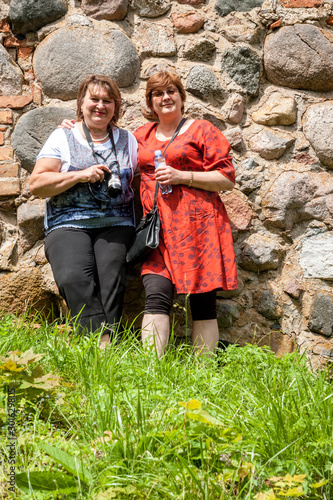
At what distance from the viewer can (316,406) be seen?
1.58 metres

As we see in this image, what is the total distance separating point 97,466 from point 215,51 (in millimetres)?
2757

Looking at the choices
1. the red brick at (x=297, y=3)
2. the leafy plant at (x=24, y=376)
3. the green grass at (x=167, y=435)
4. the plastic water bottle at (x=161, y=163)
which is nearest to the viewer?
the green grass at (x=167, y=435)

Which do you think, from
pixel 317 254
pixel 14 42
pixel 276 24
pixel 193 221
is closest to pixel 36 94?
pixel 14 42

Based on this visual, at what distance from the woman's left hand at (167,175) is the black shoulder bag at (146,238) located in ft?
0.38

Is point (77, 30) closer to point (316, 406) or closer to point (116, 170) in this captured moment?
point (116, 170)

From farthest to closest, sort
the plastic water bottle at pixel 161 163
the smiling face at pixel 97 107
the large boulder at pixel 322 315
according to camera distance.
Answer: the large boulder at pixel 322 315
the smiling face at pixel 97 107
the plastic water bottle at pixel 161 163

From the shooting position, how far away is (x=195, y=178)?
2.72m

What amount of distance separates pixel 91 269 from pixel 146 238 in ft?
1.13

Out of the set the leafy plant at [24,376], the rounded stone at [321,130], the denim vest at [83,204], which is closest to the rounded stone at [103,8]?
the denim vest at [83,204]

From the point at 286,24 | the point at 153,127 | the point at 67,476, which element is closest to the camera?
the point at 67,476

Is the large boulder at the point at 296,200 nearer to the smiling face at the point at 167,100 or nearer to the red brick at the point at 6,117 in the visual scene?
the smiling face at the point at 167,100

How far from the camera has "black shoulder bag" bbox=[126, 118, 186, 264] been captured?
105 inches

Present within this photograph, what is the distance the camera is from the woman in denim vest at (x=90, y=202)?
262 centimetres

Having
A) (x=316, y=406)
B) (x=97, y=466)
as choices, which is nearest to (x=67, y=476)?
(x=97, y=466)
